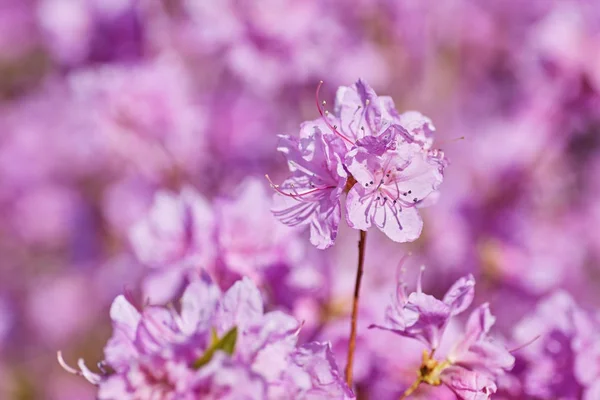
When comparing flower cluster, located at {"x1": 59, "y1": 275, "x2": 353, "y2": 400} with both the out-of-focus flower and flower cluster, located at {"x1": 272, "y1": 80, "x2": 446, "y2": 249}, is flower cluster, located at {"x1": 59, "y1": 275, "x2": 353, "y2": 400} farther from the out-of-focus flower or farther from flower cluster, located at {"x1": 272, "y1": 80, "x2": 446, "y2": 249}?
the out-of-focus flower

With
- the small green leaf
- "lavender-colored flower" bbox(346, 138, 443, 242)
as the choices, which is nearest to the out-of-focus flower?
"lavender-colored flower" bbox(346, 138, 443, 242)

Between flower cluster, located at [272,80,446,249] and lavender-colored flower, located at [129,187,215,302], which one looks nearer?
flower cluster, located at [272,80,446,249]

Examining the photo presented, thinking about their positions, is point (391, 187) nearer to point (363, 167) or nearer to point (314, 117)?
point (363, 167)

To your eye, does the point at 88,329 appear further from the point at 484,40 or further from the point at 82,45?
the point at 484,40

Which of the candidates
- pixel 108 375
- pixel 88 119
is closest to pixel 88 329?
pixel 88 119

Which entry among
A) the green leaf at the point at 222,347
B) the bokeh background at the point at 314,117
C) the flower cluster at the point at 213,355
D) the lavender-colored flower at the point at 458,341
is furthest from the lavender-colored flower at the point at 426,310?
the bokeh background at the point at 314,117

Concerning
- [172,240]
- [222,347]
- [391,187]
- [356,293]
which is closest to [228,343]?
[222,347]
